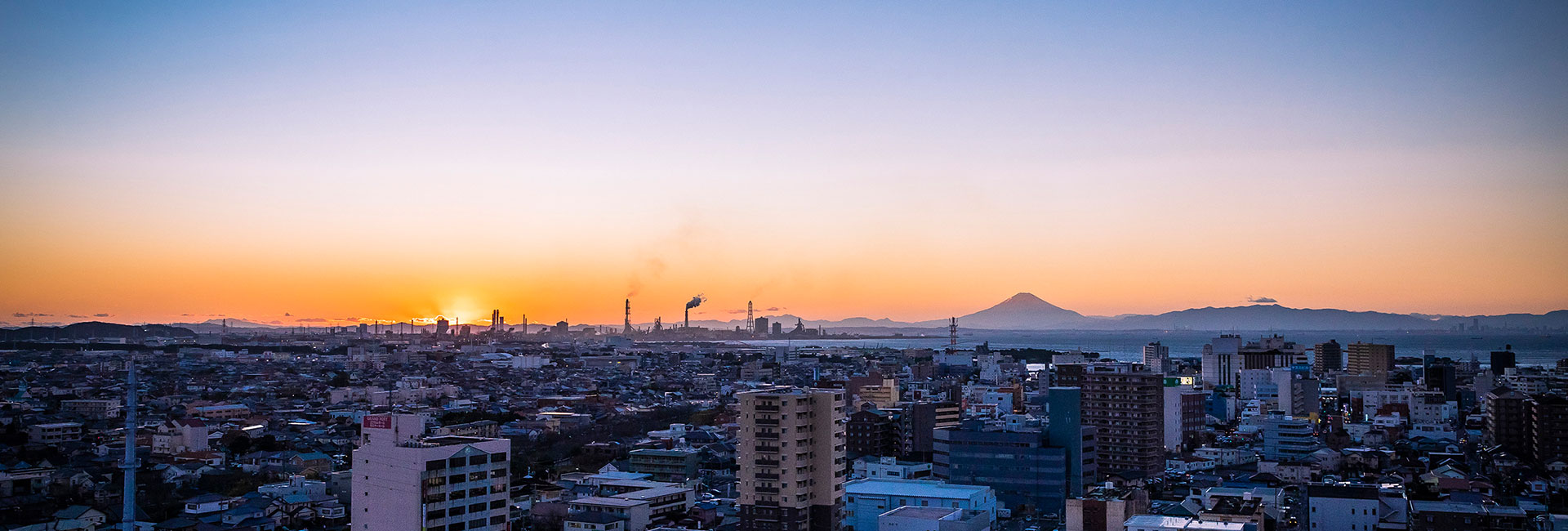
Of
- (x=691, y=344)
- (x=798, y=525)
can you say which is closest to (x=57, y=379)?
(x=798, y=525)

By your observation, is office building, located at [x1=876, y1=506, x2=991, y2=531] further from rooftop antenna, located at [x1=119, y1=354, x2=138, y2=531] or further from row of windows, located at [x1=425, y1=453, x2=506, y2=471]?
rooftop antenna, located at [x1=119, y1=354, x2=138, y2=531]

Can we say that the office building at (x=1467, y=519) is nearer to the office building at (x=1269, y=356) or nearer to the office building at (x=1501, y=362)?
the office building at (x=1269, y=356)

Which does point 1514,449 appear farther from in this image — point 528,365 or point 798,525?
point 528,365

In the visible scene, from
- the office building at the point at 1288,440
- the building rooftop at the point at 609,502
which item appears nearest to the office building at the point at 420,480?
the building rooftop at the point at 609,502

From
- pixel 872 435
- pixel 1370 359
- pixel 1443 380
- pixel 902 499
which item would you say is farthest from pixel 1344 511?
pixel 1370 359

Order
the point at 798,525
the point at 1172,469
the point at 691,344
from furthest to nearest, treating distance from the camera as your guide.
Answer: the point at 691,344 → the point at 1172,469 → the point at 798,525

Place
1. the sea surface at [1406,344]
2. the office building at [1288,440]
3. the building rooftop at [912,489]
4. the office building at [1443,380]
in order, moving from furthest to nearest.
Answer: the sea surface at [1406,344] < the office building at [1443,380] < the office building at [1288,440] < the building rooftop at [912,489]
